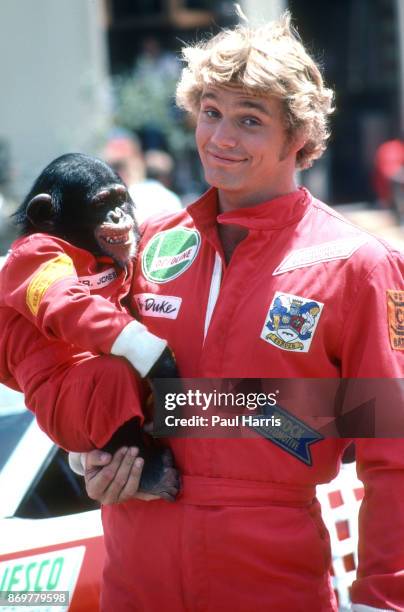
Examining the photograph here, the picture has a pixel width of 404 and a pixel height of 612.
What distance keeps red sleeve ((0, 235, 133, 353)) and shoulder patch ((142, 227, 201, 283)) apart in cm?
17

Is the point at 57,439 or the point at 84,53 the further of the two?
the point at 84,53

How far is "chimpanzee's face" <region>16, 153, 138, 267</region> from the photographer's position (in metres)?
2.45

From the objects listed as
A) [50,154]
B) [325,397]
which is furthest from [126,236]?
[50,154]

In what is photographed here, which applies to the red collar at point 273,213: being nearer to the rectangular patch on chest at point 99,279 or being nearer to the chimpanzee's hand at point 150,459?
the rectangular patch on chest at point 99,279

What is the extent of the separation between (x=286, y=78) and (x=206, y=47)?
0.27m

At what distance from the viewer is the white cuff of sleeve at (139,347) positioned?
2.25 m

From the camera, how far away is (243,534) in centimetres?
219

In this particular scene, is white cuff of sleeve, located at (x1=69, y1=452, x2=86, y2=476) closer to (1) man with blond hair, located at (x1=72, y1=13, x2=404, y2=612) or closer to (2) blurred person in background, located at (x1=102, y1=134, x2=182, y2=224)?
(1) man with blond hair, located at (x1=72, y1=13, x2=404, y2=612)

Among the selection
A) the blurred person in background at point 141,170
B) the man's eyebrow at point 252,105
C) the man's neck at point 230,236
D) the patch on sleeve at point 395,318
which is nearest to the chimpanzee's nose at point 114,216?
the man's neck at point 230,236

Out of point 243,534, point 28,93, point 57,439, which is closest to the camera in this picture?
point 243,534

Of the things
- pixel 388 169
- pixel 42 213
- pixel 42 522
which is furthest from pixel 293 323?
pixel 388 169

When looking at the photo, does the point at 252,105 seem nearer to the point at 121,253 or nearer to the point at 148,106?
the point at 121,253

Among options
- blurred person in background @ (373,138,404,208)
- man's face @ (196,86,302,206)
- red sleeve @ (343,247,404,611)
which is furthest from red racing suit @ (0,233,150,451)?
blurred person in background @ (373,138,404,208)

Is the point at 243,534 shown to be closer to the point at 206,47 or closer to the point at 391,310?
the point at 391,310
